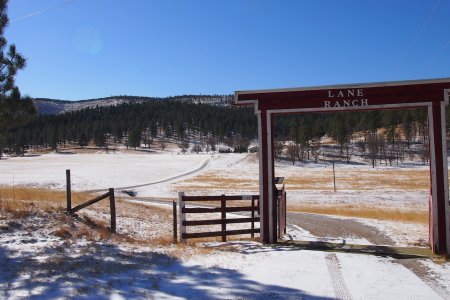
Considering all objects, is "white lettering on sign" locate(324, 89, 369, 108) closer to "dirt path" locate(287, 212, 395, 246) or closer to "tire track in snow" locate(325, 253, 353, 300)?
"tire track in snow" locate(325, 253, 353, 300)

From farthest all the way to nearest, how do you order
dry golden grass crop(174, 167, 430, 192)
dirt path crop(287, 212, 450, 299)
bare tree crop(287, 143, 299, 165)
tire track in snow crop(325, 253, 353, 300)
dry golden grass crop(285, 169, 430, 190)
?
bare tree crop(287, 143, 299, 165) < dry golden grass crop(285, 169, 430, 190) < dry golden grass crop(174, 167, 430, 192) < dirt path crop(287, 212, 450, 299) < tire track in snow crop(325, 253, 353, 300)

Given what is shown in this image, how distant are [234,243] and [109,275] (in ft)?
16.0

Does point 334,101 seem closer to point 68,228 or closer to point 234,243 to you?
point 234,243

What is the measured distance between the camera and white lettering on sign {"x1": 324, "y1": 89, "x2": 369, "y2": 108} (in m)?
→ 10.9

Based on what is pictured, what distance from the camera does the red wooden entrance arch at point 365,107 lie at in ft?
33.6

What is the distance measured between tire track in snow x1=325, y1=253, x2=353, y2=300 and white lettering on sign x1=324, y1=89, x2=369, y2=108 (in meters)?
3.96

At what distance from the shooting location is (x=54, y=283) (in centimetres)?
627

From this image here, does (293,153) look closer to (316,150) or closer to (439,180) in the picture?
(316,150)

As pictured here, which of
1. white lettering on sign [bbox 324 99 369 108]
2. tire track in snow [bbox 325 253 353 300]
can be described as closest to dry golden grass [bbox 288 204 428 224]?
white lettering on sign [bbox 324 99 369 108]

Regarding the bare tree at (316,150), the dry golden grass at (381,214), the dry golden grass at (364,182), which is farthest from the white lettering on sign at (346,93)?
the bare tree at (316,150)

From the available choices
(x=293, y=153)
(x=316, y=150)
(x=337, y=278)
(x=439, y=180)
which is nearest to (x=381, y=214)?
(x=439, y=180)

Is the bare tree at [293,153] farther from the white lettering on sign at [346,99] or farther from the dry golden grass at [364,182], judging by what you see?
the white lettering on sign at [346,99]

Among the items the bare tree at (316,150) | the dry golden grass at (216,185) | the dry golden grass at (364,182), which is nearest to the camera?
the dry golden grass at (216,185)

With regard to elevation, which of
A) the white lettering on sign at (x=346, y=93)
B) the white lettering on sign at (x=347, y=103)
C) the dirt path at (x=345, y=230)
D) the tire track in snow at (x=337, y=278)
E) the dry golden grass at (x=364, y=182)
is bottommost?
the dry golden grass at (x=364, y=182)
